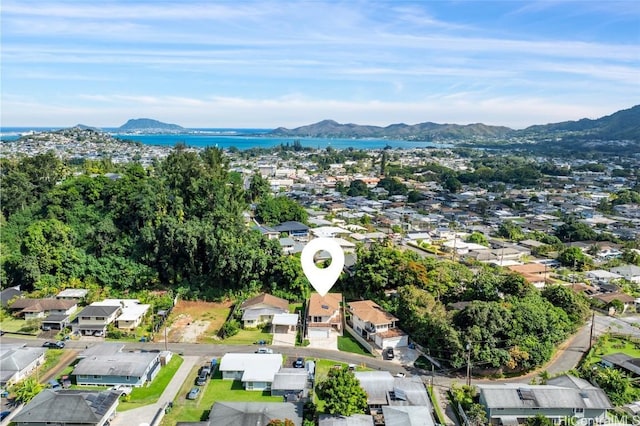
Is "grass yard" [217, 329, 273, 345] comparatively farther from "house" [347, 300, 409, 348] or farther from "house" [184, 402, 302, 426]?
"house" [184, 402, 302, 426]

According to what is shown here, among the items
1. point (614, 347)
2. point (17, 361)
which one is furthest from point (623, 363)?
point (17, 361)

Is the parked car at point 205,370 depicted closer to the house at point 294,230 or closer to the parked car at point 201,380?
the parked car at point 201,380

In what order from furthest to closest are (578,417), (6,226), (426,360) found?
(6,226)
(426,360)
(578,417)

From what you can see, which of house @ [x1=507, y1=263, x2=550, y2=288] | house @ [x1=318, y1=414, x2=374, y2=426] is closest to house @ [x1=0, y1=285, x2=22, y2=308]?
house @ [x1=318, y1=414, x2=374, y2=426]

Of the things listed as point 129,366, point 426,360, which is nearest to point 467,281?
point 426,360

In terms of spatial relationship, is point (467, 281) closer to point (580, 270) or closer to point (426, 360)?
point (426, 360)

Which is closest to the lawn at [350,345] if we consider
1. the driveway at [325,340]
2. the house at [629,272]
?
the driveway at [325,340]

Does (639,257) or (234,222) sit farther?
(639,257)
